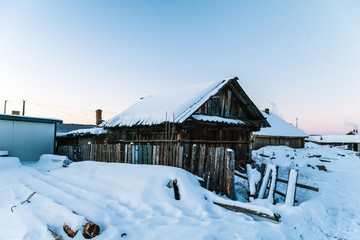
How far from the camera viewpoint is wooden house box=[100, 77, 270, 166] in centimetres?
959

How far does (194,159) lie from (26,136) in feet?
38.8

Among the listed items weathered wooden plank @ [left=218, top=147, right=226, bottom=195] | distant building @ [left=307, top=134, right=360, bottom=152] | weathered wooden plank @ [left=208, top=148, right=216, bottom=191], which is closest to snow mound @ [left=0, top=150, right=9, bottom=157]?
weathered wooden plank @ [left=208, top=148, right=216, bottom=191]

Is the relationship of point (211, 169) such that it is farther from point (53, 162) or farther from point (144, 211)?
point (53, 162)

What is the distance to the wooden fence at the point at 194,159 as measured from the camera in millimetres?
5660

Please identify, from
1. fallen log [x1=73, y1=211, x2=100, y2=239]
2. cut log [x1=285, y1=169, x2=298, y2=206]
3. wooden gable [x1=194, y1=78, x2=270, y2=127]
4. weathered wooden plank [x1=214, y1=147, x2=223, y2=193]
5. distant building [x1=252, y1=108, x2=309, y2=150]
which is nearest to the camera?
fallen log [x1=73, y1=211, x2=100, y2=239]

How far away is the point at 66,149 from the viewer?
40.4 feet

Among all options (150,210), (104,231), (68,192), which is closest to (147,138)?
(68,192)

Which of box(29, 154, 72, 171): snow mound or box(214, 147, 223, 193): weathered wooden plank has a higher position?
box(214, 147, 223, 193): weathered wooden plank

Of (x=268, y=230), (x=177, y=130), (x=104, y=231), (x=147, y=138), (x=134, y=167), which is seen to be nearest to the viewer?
(x=104, y=231)

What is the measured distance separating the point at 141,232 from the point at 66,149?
35.6ft

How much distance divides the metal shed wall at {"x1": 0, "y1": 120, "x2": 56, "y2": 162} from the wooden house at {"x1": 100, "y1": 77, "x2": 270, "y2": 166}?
4186mm

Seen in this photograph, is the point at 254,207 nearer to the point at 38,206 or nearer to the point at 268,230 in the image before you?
the point at 268,230

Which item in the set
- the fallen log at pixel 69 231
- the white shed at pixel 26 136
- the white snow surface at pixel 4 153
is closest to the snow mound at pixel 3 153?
the white snow surface at pixel 4 153

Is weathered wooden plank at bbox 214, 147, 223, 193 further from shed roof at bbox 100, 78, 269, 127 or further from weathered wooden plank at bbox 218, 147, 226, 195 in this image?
shed roof at bbox 100, 78, 269, 127
